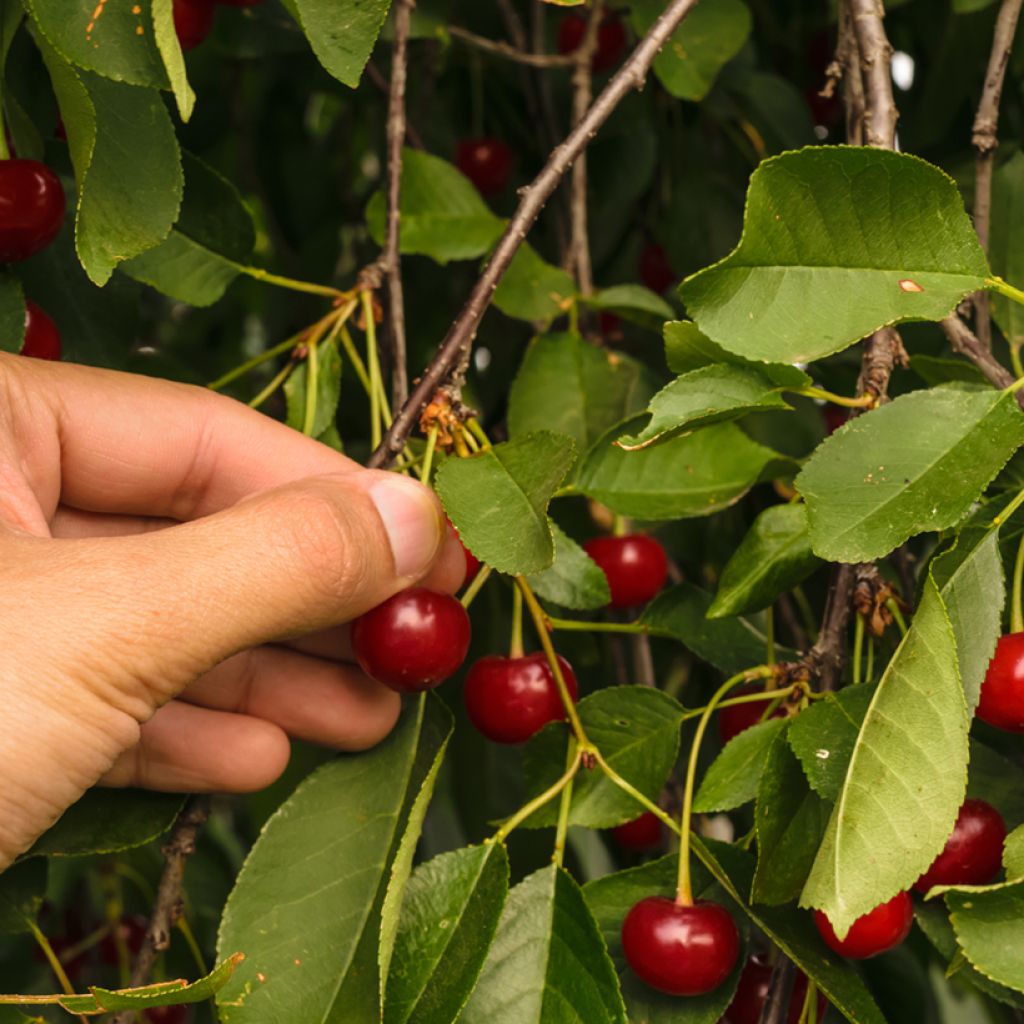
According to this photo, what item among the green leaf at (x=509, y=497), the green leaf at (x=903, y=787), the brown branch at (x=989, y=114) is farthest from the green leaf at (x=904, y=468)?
the brown branch at (x=989, y=114)

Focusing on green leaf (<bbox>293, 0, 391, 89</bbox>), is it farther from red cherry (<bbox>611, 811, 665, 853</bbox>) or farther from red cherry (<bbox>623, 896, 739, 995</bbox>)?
red cherry (<bbox>611, 811, 665, 853</bbox>)

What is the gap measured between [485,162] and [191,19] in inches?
23.4

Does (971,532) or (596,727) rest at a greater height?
(971,532)

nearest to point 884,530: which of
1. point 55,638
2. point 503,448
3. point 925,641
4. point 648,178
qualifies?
point 925,641

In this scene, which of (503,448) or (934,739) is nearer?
(934,739)

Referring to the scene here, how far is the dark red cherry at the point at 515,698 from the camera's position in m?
0.92

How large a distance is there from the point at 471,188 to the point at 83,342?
386 mm

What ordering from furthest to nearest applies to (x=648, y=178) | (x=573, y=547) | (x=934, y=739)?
(x=648, y=178) → (x=573, y=547) → (x=934, y=739)

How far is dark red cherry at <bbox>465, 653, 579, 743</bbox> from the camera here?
36.2 inches

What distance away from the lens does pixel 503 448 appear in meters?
0.84

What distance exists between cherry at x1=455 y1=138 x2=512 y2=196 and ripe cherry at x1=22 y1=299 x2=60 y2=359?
2.14ft

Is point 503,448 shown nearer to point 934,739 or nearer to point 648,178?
point 934,739

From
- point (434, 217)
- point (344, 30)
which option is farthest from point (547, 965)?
point (434, 217)

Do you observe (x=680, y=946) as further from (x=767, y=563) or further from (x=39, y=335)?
(x=39, y=335)
